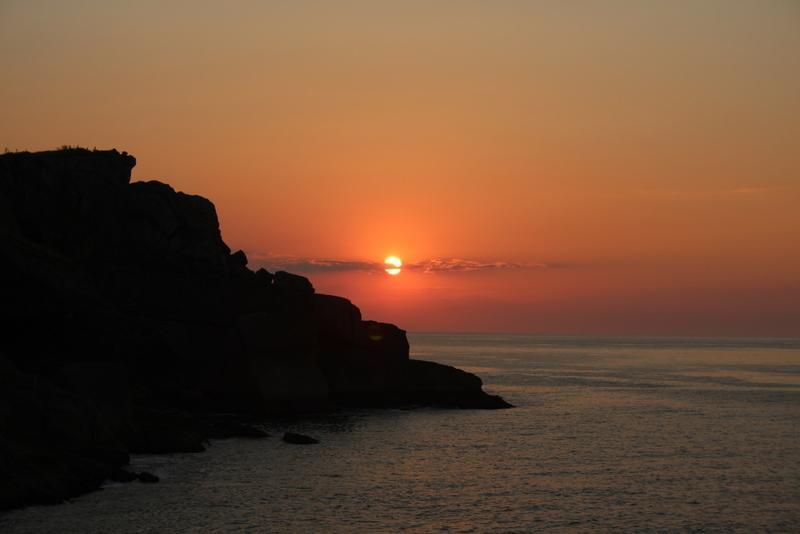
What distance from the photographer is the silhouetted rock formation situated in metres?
54.3

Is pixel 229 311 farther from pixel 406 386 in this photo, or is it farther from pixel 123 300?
pixel 406 386

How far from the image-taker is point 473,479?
4650 cm

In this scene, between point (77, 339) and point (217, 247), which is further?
point (217, 247)

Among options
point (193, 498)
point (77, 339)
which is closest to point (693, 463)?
point (193, 498)

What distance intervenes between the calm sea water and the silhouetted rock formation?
4280 mm

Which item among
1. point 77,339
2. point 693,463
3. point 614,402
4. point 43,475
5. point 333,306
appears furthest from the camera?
point 614,402

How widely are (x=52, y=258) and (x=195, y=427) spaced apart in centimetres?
1398

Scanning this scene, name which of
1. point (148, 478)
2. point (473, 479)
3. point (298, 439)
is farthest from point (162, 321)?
point (473, 479)

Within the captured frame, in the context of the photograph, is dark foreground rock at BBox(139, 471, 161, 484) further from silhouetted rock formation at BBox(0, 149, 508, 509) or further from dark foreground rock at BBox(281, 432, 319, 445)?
dark foreground rock at BBox(281, 432, 319, 445)

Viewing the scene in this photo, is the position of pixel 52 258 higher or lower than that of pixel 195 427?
higher

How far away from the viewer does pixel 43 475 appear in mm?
36156

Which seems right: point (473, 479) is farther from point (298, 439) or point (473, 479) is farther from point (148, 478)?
point (148, 478)

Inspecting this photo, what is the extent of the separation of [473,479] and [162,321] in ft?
124

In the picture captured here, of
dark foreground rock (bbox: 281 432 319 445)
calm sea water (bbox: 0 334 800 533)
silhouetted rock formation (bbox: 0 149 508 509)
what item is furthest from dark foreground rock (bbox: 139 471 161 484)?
dark foreground rock (bbox: 281 432 319 445)
